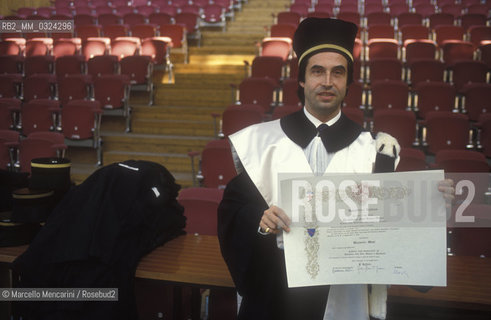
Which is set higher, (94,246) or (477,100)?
(477,100)

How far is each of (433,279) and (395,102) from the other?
4.49m

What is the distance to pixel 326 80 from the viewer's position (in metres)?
1.34

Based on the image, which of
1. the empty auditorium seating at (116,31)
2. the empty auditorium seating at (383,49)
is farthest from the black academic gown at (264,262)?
the empty auditorium seating at (116,31)

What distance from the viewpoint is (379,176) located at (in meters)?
1.24

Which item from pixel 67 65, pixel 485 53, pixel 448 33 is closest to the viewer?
pixel 485 53

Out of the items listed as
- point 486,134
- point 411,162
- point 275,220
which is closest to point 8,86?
point 411,162

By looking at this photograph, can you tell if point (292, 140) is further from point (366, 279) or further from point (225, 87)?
point (225, 87)

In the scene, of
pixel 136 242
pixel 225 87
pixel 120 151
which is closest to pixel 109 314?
pixel 136 242

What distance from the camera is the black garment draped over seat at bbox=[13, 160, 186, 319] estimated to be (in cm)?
177

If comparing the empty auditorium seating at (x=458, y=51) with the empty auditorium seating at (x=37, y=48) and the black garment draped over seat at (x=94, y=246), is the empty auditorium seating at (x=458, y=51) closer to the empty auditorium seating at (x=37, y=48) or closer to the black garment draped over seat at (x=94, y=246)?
the black garment draped over seat at (x=94, y=246)

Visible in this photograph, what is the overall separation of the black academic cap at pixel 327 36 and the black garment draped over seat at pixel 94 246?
945 mm

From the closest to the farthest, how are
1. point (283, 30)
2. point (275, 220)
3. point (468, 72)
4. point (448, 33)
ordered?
point (275, 220) < point (468, 72) < point (448, 33) < point (283, 30)

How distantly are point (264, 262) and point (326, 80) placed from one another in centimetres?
57
